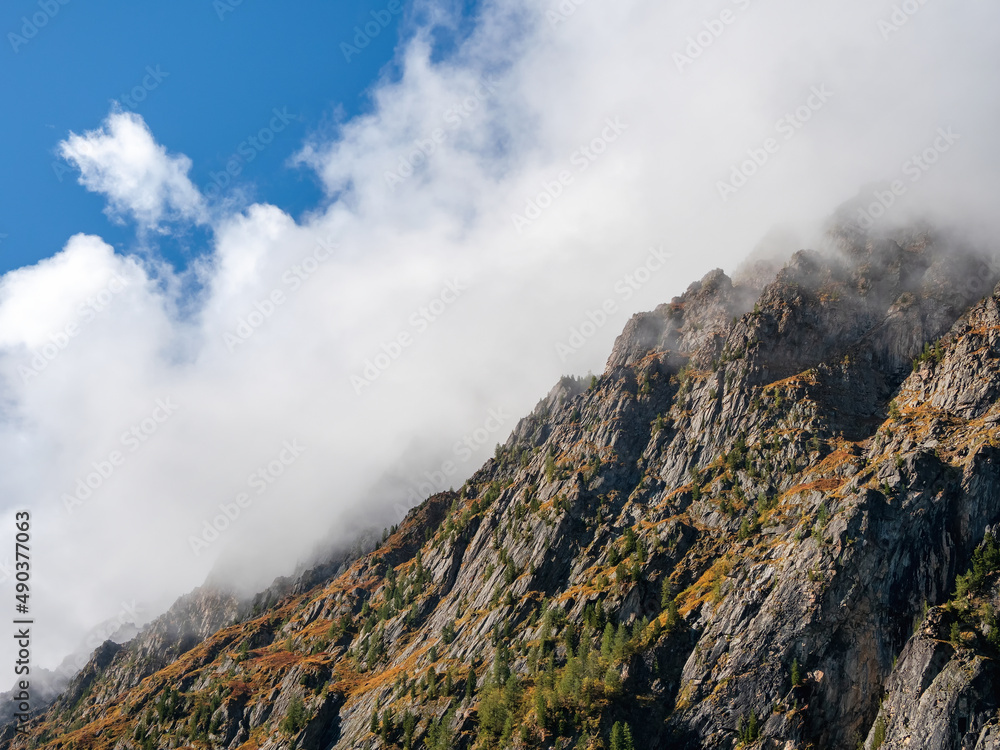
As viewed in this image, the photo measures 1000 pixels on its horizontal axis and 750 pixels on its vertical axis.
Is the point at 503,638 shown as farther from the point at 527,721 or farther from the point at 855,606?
the point at 855,606

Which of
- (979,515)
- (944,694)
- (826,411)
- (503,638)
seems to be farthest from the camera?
(826,411)

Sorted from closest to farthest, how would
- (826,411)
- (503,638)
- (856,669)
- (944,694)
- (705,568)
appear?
(944,694) < (856,669) < (705,568) < (503,638) < (826,411)

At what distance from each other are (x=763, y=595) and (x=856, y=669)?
71.2 feet

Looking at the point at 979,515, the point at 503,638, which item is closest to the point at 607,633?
the point at 503,638

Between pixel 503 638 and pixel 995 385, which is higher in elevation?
pixel 503 638

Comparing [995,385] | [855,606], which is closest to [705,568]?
[855,606]

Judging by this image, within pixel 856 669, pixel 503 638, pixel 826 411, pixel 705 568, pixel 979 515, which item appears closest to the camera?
pixel 856 669

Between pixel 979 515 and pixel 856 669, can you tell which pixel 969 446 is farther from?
pixel 856 669

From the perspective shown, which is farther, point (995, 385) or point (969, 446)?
point (995, 385)

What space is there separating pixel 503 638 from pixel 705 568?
184ft

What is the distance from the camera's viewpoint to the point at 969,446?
14650cm

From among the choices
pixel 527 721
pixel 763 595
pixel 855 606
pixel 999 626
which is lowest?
pixel 999 626

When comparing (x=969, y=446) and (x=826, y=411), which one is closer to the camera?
(x=969, y=446)

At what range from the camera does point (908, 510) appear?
13700 centimetres
